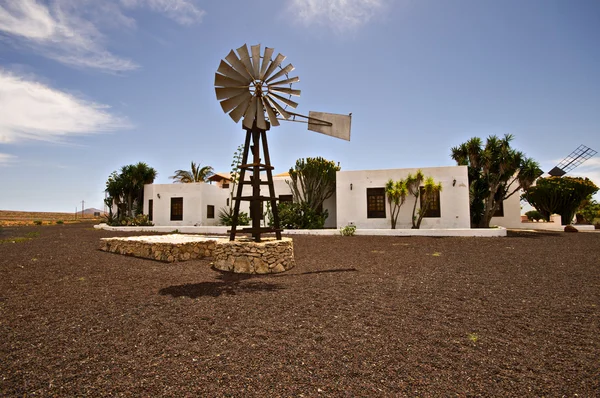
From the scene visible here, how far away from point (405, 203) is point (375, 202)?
1632 millimetres

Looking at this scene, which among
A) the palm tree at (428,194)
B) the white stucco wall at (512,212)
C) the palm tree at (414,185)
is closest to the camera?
the palm tree at (428,194)

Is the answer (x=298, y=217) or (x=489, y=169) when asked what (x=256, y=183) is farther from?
(x=489, y=169)

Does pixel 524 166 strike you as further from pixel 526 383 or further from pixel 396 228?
pixel 526 383

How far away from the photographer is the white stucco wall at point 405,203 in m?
18.6

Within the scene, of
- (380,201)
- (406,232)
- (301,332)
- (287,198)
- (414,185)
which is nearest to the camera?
(301,332)

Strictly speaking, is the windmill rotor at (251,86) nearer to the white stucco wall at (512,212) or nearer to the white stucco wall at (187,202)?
the white stucco wall at (187,202)

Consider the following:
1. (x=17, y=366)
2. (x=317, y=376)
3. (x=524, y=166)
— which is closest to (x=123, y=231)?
(x=17, y=366)

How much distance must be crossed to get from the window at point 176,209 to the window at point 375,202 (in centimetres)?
1325

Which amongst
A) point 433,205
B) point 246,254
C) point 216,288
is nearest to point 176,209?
point 433,205

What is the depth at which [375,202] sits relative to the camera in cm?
1969

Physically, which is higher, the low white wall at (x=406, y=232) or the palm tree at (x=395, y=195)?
the palm tree at (x=395, y=195)

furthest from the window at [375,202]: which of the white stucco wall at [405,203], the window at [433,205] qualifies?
the window at [433,205]

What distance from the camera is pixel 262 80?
361 inches

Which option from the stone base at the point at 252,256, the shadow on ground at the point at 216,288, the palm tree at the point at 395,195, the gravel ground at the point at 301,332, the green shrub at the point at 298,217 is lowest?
the gravel ground at the point at 301,332
